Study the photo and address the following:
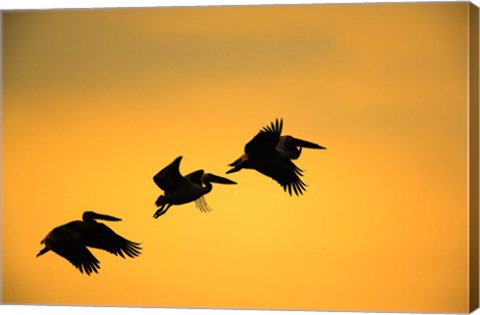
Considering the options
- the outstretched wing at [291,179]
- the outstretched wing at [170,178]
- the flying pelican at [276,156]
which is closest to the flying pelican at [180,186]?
the outstretched wing at [170,178]

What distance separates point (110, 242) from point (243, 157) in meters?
0.87

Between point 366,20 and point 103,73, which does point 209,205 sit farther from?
point 366,20

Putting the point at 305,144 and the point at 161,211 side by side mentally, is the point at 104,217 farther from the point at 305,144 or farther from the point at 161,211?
the point at 305,144

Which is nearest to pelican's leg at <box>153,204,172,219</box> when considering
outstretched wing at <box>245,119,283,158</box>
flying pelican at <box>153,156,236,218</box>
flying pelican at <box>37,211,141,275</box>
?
flying pelican at <box>153,156,236,218</box>

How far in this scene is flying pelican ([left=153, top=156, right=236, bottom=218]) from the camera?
5797 mm

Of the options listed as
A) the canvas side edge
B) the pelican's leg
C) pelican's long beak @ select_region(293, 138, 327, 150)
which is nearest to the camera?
the canvas side edge

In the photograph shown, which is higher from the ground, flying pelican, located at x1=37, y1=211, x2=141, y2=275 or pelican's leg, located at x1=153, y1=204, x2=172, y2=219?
pelican's leg, located at x1=153, y1=204, x2=172, y2=219

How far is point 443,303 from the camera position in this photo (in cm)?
568

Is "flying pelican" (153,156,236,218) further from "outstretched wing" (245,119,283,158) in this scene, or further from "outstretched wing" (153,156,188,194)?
"outstretched wing" (245,119,283,158)

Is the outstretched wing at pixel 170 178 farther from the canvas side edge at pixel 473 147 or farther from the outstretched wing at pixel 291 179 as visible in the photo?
the canvas side edge at pixel 473 147

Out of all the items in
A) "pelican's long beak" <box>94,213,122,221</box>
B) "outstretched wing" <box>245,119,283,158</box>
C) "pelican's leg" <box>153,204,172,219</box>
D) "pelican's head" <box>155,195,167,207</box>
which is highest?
"outstretched wing" <box>245,119,283,158</box>

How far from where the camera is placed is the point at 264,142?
5758 mm

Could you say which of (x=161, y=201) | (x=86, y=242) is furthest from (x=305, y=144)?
Answer: (x=86, y=242)

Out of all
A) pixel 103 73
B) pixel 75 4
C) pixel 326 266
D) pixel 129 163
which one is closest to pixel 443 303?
pixel 326 266
